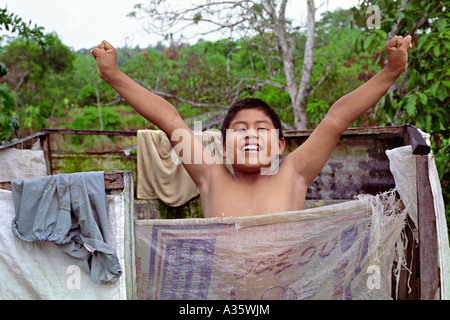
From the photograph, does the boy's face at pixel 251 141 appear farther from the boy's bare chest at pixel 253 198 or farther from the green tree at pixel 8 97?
the green tree at pixel 8 97

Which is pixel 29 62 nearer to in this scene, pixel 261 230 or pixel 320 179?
pixel 320 179

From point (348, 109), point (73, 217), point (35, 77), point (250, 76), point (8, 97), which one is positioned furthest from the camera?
point (35, 77)

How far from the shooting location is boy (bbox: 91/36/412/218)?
2098 millimetres

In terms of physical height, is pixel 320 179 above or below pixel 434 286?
above

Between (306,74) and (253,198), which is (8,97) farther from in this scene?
(306,74)

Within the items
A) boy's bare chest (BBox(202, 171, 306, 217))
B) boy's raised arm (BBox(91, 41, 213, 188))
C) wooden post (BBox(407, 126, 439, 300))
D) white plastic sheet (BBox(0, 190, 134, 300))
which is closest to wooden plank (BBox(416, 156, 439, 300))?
wooden post (BBox(407, 126, 439, 300))


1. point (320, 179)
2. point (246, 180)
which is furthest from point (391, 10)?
point (246, 180)

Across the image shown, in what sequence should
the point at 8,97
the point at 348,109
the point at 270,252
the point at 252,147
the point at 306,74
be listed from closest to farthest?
the point at 270,252 < the point at 348,109 < the point at 252,147 < the point at 8,97 < the point at 306,74

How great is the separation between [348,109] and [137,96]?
0.95 meters

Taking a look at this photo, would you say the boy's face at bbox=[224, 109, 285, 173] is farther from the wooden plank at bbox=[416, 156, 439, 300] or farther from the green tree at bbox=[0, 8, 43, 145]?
the green tree at bbox=[0, 8, 43, 145]

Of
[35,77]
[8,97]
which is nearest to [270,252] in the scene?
[8,97]

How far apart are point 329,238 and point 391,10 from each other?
3.35 m

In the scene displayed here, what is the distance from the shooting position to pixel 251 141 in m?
2.23

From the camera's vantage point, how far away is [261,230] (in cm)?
195
